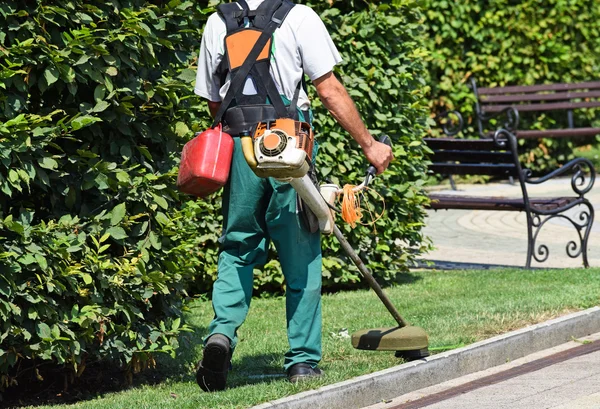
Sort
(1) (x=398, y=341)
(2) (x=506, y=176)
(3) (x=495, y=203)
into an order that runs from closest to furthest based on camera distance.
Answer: (1) (x=398, y=341)
(3) (x=495, y=203)
(2) (x=506, y=176)

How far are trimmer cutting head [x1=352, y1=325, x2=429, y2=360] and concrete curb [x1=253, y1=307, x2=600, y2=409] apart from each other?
0.24 ft

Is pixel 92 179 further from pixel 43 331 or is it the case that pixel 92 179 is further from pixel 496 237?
pixel 496 237

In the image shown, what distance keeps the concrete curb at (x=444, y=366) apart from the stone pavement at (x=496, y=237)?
2426mm

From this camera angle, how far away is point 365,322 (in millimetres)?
6613

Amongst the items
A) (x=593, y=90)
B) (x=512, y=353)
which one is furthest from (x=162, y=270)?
(x=593, y=90)

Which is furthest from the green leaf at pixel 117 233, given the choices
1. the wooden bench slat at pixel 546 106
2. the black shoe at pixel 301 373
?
the wooden bench slat at pixel 546 106

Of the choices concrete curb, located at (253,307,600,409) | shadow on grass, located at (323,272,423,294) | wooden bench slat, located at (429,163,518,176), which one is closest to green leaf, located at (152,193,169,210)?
concrete curb, located at (253,307,600,409)

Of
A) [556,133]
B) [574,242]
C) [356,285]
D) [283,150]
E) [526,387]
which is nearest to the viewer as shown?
[283,150]

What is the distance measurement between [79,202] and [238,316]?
0.90 meters

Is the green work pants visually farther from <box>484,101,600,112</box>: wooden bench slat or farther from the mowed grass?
<box>484,101,600,112</box>: wooden bench slat

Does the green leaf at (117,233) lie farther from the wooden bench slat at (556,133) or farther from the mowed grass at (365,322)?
the wooden bench slat at (556,133)

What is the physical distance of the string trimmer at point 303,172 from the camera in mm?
4664

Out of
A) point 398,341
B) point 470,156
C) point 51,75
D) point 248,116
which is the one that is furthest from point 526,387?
point 470,156

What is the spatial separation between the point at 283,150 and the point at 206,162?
16.5 inches
